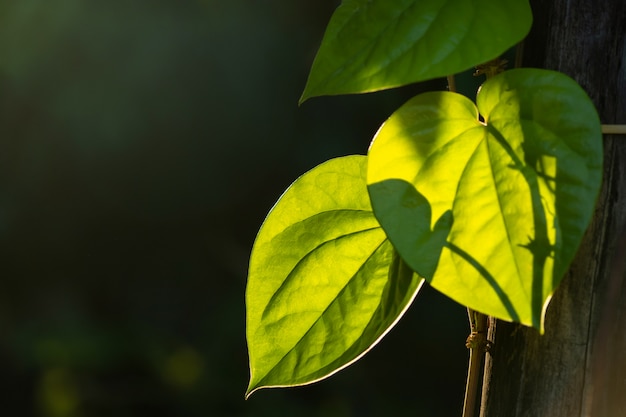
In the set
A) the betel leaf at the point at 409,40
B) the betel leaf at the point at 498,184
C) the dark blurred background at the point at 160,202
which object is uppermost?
the betel leaf at the point at 409,40

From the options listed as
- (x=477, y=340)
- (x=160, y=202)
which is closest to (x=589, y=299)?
(x=477, y=340)

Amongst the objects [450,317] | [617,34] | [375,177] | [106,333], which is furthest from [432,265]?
[106,333]

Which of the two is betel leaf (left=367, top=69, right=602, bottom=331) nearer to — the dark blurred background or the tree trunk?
the tree trunk

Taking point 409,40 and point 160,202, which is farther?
point 160,202

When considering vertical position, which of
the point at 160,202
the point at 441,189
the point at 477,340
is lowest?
the point at 160,202

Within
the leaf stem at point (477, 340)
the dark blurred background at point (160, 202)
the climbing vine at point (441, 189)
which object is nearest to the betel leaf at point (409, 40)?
the climbing vine at point (441, 189)

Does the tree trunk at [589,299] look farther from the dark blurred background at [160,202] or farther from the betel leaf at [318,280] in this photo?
the dark blurred background at [160,202]

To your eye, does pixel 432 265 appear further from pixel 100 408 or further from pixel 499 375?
pixel 100 408

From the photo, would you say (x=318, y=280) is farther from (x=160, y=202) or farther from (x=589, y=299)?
(x=160, y=202)
